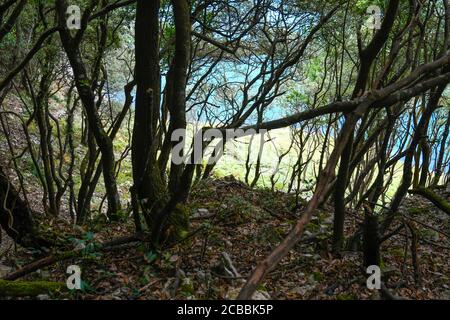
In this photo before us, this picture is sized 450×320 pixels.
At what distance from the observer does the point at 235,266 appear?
4676mm

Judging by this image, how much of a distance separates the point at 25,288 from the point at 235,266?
6.73ft

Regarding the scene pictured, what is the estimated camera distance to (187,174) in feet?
12.7

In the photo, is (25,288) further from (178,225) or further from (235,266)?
(235,266)

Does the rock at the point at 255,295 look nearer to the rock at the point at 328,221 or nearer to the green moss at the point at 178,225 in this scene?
the green moss at the point at 178,225

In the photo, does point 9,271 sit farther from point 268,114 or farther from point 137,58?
point 268,114

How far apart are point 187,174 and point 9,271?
8.07ft

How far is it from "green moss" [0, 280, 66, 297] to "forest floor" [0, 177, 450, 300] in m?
0.10

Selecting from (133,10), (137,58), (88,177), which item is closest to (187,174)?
(137,58)

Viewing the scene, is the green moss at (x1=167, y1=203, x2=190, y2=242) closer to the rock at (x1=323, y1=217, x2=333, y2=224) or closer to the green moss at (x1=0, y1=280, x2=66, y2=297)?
the green moss at (x1=0, y1=280, x2=66, y2=297)

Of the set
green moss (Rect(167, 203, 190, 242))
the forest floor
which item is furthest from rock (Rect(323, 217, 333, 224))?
green moss (Rect(167, 203, 190, 242))

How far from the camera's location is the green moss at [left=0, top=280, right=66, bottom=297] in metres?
4.02

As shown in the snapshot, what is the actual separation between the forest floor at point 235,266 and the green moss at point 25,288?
104mm

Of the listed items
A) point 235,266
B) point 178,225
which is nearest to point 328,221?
point 235,266
